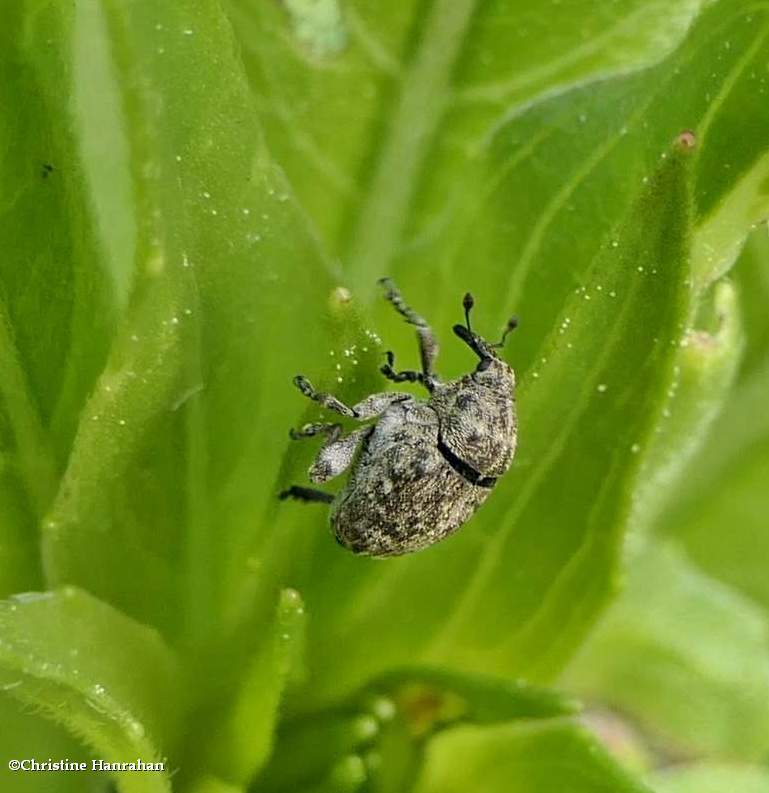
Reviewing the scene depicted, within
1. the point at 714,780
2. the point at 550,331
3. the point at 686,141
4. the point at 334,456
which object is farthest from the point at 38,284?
the point at 714,780

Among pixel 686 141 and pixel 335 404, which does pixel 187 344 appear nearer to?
pixel 335 404

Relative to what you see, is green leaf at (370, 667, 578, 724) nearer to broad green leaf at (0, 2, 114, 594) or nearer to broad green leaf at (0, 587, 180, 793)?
broad green leaf at (0, 587, 180, 793)

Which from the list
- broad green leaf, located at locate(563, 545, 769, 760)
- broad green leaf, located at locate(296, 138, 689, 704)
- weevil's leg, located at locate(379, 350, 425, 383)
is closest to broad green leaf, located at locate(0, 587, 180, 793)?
broad green leaf, located at locate(296, 138, 689, 704)

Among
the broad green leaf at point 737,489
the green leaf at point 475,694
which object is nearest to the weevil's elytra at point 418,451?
the green leaf at point 475,694

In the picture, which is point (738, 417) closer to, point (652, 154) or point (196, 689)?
point (652, 154)

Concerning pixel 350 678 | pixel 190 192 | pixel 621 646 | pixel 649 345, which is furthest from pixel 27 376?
pixel 621 646

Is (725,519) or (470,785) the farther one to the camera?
(725,519)

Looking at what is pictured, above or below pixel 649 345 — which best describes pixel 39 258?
above
